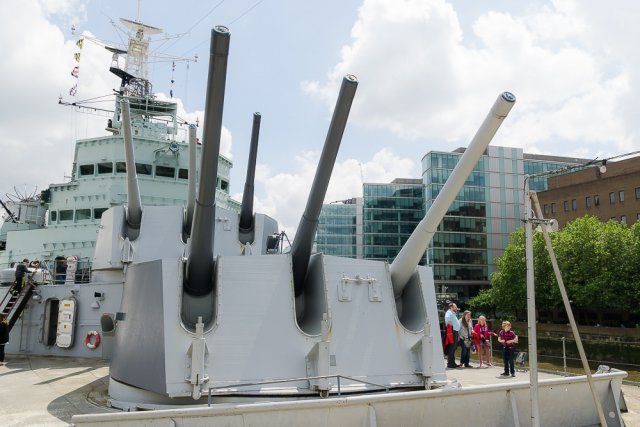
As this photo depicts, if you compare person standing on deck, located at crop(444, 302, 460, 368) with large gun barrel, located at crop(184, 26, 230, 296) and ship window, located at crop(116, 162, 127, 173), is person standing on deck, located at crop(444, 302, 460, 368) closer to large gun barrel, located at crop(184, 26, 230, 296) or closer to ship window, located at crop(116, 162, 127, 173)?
large gun barrel, located at crop(184, 26, 230, 296)

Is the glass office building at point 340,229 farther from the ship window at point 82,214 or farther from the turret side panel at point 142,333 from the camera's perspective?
the turret side panel at point 142,333

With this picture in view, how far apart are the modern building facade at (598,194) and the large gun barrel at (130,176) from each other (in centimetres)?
3266

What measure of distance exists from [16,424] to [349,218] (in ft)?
172

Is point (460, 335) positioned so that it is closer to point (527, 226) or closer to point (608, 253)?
point (527, 226)

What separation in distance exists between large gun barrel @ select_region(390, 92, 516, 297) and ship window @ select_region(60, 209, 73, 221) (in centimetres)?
1111

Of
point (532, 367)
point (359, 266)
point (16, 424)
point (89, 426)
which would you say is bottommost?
point (16, 424)

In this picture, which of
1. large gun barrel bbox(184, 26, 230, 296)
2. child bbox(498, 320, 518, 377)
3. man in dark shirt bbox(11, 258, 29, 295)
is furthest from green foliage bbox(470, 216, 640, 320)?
large gun barrel bbox(184, 26, 230, 296)

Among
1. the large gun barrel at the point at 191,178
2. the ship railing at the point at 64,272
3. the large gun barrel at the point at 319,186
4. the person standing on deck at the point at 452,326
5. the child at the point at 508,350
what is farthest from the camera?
the ship railing at the point at 64,272

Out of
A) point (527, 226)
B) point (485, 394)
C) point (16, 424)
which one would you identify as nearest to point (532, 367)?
point (485, 394)

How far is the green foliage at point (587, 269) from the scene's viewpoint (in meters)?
26.5

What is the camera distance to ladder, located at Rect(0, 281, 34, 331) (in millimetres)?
10898

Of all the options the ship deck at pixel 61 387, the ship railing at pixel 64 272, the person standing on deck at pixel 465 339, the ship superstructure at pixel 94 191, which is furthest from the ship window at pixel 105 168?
the person standing on deck at pixel 465 339

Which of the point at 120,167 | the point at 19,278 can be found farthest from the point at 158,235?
the point at 120,167

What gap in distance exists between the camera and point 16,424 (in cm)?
520
